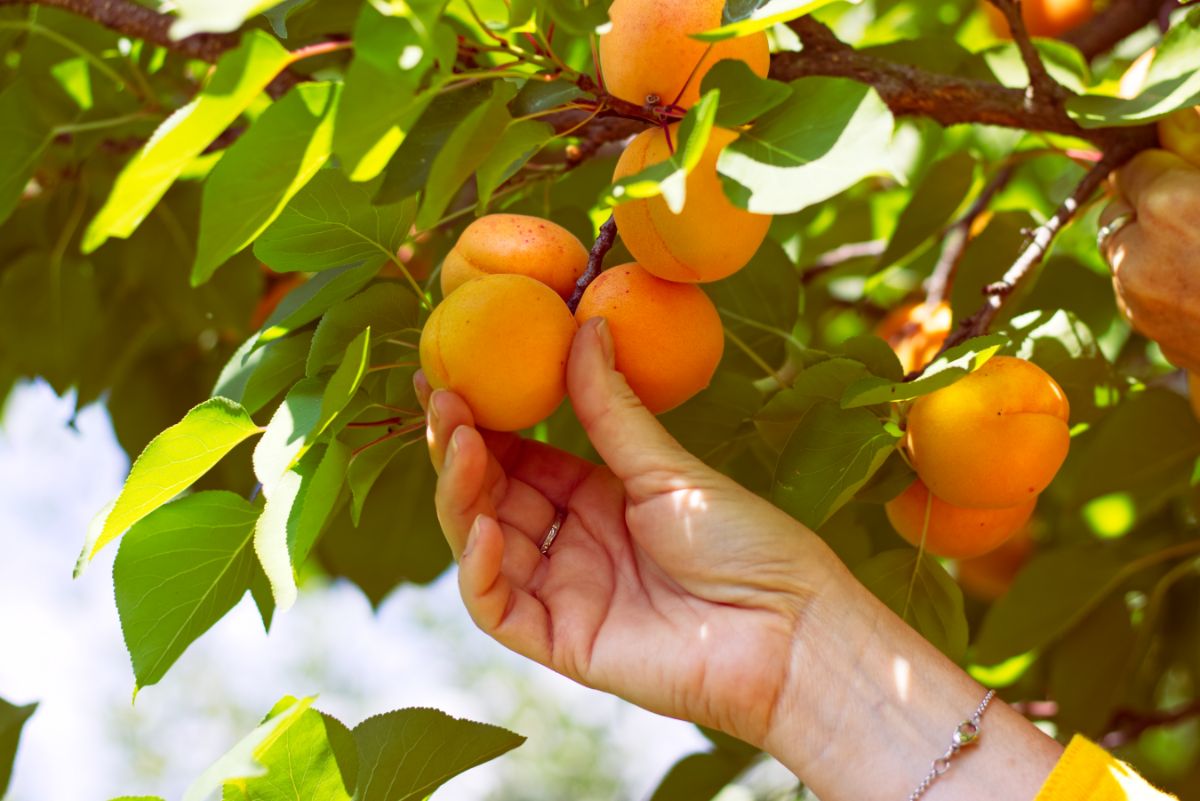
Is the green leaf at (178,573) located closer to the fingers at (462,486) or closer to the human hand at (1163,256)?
the fingers at (462,486)

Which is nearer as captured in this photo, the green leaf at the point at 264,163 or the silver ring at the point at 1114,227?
the green leaf at the point at 264,163

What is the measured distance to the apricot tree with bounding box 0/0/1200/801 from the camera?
0.68 m

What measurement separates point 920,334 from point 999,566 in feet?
2.04

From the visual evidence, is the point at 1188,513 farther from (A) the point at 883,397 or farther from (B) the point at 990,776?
(A) the point at 883,397

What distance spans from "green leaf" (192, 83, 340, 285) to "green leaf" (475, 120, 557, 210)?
0.41ft

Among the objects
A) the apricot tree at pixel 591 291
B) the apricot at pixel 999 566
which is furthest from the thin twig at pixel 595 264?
the apricot at pixel 999 566

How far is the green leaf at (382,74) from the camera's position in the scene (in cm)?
59

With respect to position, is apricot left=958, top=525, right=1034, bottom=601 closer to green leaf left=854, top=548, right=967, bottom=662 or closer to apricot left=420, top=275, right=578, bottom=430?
green leaf left=854, top=548, right=967, bottom=662

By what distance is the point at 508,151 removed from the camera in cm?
74

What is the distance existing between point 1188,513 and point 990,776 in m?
1.07

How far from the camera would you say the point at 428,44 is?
59cm

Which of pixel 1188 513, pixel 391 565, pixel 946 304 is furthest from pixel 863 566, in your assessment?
pixel 1188 513

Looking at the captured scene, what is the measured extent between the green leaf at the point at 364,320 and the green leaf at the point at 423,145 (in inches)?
4.8

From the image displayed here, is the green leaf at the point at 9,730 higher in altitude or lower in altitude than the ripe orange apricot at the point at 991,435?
lower
